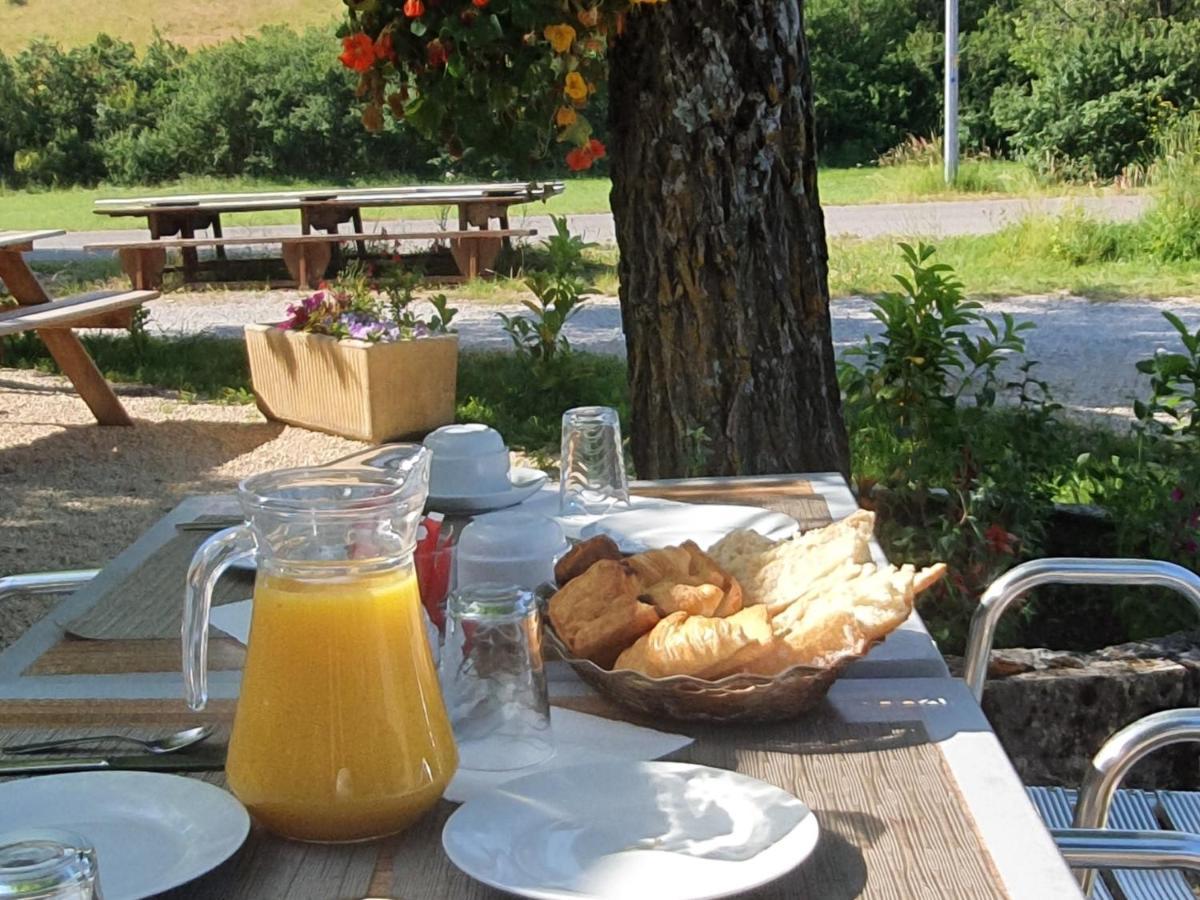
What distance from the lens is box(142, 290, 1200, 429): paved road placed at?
6.43 meters

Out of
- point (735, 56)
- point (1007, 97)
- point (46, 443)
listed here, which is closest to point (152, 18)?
point (1007, 97)

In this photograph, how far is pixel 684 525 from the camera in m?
1.65

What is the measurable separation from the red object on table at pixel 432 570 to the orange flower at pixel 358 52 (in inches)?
36.5

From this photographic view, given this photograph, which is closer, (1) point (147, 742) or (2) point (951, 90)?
(1) point (147, 742)

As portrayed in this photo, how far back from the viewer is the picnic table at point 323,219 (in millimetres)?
10141

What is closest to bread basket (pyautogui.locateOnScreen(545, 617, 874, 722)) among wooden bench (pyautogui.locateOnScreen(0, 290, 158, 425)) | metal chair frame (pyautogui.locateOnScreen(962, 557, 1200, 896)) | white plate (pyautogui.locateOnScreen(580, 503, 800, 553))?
metal chair frame (pyautogui.locateOnScreen(962, 557, 1200, 896))

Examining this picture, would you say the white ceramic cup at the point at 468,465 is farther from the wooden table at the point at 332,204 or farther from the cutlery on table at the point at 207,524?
the wooden table at the point at 332,204

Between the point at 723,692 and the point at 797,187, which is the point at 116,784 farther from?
the point at 797,187

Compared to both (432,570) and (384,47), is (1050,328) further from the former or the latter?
(432,570)

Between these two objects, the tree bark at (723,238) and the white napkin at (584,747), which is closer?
the white napkin at (584,747)

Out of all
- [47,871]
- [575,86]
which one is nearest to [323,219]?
[575,86]

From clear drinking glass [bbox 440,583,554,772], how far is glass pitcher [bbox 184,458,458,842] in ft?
0.34

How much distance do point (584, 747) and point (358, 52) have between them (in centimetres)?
129

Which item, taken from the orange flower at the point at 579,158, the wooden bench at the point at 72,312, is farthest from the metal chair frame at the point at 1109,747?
the wooden bench at the point at 72,312
